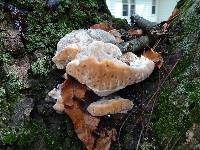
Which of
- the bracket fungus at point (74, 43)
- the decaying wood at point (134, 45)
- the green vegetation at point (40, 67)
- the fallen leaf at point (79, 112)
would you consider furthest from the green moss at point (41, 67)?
the decaying wood at point (134, 45)

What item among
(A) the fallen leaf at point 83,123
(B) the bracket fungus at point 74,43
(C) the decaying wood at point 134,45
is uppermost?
(B) the bracket fungus at point 74,43

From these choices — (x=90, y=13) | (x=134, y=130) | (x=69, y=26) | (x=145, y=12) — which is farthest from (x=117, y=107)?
(x=145, y=12)

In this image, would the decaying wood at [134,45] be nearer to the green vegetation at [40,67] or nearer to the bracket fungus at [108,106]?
the bracket fungus at [108,106]

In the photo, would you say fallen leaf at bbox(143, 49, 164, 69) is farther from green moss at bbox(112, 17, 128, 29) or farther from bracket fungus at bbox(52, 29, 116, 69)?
green moss at bbox(112, 17, 128, 29)

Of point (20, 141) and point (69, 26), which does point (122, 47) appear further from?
point (20, 141)

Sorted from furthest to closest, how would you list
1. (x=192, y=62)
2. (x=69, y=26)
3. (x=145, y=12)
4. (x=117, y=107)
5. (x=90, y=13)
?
(x=145, y=12) → (x=90, y=13) → (x=69, y=26) → (x=192, y=62) → (x=117, y=107)

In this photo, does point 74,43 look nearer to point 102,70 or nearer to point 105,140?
point 102,70

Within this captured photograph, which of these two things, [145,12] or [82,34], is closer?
[82,34]

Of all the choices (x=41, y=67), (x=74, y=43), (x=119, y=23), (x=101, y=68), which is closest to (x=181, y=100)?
(x=101, y=68)
